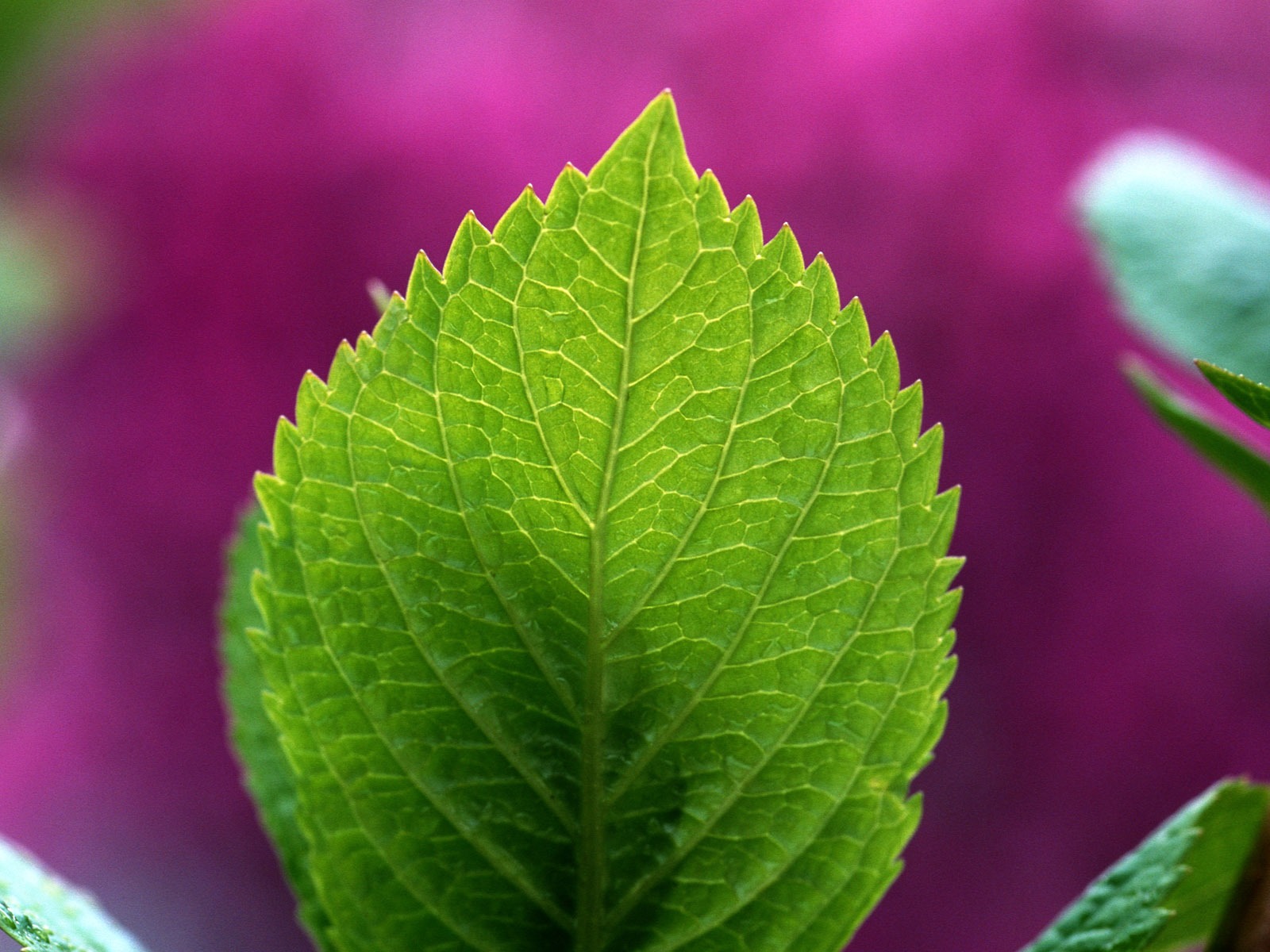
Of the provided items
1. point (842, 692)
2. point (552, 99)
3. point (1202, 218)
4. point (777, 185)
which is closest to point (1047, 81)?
point (777, 185)

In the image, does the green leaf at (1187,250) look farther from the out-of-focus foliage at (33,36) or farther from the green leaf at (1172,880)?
the out-of-focus foliage at (33,36)

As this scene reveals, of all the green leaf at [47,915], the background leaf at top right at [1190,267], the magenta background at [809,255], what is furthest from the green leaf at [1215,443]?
the magenta background at [809,255]

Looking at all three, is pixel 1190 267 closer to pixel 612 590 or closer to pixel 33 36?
pixel 612 590

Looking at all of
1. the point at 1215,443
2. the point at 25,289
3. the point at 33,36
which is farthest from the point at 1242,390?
the point at 25,289

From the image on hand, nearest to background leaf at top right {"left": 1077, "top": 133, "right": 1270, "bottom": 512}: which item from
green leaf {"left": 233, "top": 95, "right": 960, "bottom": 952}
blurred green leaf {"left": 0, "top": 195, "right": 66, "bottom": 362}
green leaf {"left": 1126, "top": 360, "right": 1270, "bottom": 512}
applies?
green leaf {"left": 1126, "top": 360, "right": 1270, "bottom": 512}

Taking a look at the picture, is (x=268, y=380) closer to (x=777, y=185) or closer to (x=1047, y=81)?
(x=777, y=185)
